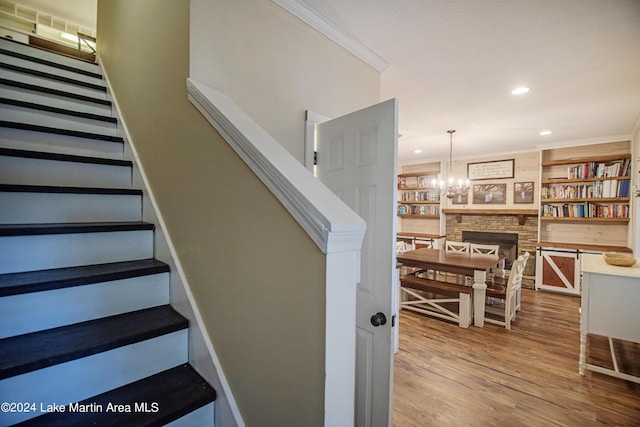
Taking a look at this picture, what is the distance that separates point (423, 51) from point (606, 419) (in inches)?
114

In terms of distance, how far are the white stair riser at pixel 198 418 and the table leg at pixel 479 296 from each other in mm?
3251

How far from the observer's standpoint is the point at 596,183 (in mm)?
4621

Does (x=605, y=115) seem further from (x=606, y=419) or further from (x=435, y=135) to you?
(x=606, y=419)

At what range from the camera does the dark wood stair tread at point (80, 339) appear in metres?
0.87

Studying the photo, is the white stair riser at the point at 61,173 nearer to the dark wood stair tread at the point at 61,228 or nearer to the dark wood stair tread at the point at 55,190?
the dark wood stair tread at the point at 55,190

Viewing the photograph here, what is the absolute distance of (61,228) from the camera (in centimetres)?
125

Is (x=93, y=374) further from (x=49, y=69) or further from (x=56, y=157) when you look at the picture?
(x=49, y=69)

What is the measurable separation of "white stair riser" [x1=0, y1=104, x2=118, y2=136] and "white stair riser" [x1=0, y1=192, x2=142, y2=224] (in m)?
0.80

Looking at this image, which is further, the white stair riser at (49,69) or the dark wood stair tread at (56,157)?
the white stair riser at (49,69)

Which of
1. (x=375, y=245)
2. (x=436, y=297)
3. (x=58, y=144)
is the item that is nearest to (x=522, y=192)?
(x=436, y=297)

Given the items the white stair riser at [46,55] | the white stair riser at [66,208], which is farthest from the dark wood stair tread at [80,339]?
the white stair riser at [46,55]

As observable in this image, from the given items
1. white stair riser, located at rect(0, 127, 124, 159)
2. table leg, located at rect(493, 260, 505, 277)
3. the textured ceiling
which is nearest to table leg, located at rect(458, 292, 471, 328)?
table leg, located at rect(493, 260, 505, 277)

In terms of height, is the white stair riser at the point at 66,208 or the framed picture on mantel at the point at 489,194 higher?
the framed picture on mantel at the point at 489,194

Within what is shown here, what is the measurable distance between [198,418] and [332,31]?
7.14 ft
